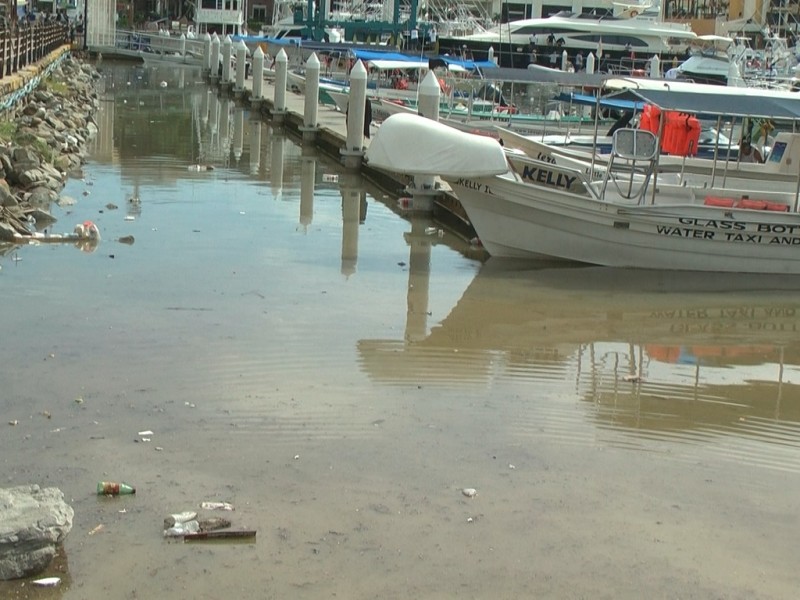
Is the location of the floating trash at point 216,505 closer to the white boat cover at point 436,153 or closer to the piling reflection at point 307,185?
the white boat cover at point 436,153

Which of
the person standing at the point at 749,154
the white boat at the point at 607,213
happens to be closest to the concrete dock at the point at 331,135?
the white boat at the point at 607,213

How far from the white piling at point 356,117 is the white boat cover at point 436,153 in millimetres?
7870

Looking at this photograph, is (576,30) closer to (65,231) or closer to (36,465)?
(65,231)

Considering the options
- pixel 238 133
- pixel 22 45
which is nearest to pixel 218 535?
pixel 238 133

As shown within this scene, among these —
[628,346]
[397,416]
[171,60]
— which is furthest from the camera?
[171,60]

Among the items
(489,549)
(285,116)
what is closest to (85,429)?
(489,549)

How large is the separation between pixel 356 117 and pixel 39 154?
5924mm

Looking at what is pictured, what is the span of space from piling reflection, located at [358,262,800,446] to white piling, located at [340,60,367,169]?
836cm

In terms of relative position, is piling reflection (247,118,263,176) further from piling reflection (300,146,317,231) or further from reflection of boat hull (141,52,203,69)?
reflection of boat hull (141,52,203,69)

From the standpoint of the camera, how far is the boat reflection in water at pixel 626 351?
9984 millimetres

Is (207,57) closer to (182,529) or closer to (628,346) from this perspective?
(628,346)

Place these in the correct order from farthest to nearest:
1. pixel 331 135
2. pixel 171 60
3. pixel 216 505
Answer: pixel 171 60, pixel 331 135, pixel 216 505

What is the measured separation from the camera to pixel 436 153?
1530 centimetres

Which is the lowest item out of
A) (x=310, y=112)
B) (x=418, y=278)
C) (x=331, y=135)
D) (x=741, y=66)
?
(x=418, y=278)
